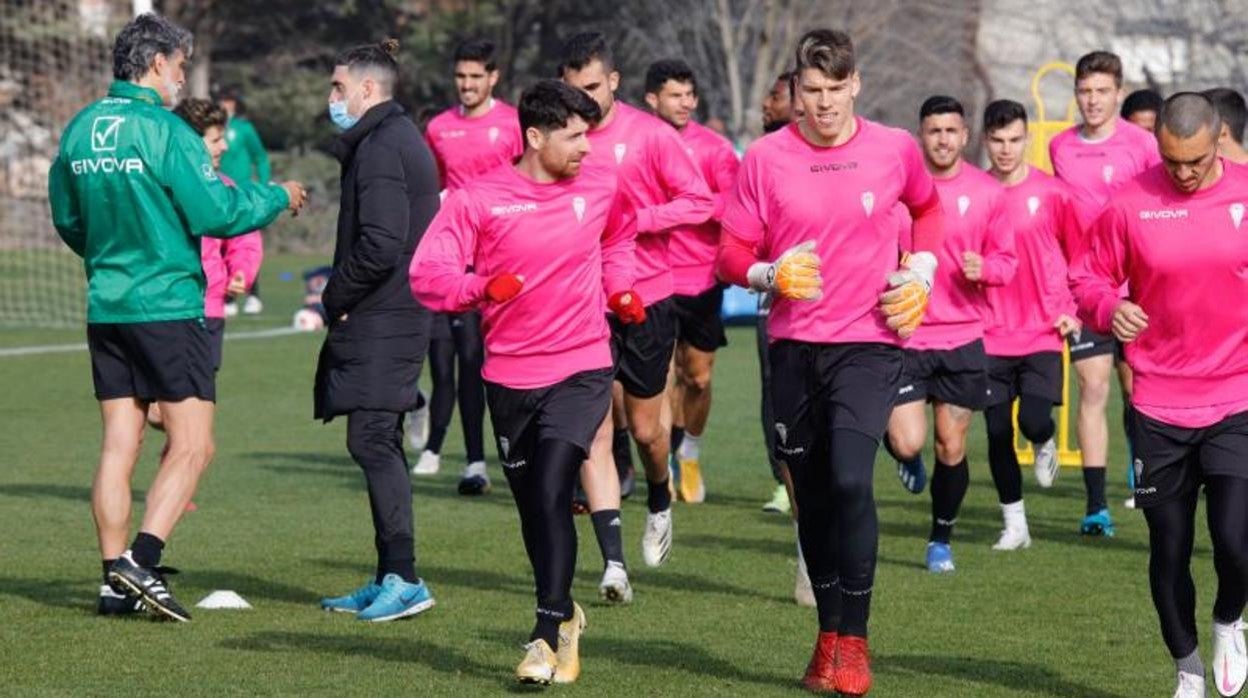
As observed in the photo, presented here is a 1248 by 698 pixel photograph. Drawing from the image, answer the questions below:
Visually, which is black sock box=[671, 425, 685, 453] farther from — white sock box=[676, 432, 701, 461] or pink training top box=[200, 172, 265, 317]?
pink training top box=[200, 172, 265, 317]

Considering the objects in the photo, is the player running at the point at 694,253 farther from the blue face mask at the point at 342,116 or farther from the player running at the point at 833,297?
the player running at the point at 833,297

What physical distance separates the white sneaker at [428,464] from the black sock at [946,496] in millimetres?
4261

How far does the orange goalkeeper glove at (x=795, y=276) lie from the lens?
7.71 meters

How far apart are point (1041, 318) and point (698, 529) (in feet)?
6.86

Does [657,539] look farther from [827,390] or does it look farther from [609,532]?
[827,390]

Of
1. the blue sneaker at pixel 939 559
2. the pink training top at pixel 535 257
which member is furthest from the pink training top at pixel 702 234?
the pink training top at pixel 535 257

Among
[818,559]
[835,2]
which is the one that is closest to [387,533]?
[818,559]

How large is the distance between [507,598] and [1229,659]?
345 cm

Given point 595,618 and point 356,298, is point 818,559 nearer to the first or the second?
point 595,618

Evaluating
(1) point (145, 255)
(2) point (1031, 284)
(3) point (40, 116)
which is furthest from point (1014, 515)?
(3) point (40, 116)

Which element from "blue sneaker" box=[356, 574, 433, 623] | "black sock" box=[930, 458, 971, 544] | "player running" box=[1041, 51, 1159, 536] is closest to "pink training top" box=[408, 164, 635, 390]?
"blue sneaker" box=[356, 574, 433, 623]

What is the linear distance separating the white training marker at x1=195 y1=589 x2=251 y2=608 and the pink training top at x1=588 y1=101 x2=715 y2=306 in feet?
9.32

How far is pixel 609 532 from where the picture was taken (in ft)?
31.4

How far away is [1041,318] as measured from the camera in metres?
12.1
